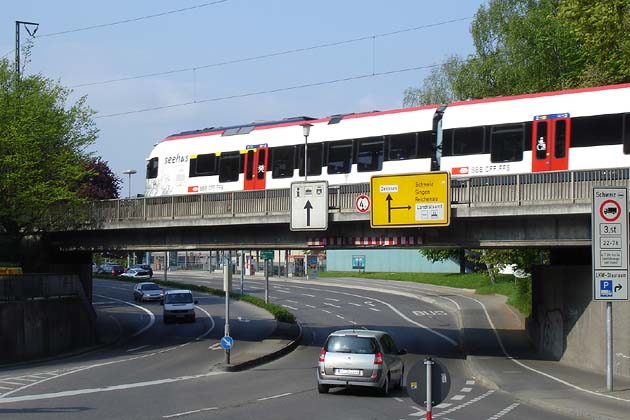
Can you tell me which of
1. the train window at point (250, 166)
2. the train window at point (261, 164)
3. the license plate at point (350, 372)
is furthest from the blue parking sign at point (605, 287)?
the train window at point (250, 166)

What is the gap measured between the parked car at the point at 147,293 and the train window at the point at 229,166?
30.2 metres

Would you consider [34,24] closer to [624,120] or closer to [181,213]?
[181,213]

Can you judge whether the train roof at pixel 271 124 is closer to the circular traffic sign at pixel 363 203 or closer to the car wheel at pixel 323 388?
the circular traffic sign at pixel 363 203

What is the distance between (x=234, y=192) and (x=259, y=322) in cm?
1677

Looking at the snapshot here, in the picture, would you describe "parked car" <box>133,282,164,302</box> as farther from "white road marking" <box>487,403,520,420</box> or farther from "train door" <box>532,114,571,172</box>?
"white road marking" <box>487,403,520,420</box>

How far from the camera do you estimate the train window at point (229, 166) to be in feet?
114

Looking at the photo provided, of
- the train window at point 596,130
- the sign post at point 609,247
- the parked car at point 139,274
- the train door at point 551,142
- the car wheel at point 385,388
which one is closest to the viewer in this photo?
the car wheel at point 385,388

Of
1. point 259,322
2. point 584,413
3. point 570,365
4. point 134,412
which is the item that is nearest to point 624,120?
point 570,365

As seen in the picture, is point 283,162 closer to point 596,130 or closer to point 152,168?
point 152,168

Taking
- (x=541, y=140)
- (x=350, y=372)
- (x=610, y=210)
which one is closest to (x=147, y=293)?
(x=541, y=140)

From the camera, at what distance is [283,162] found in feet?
109

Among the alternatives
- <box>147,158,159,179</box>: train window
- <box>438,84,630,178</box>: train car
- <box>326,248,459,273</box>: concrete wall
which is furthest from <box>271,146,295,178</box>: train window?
<box>326,248,459,273</box>: concrete wall

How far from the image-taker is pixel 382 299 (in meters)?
66.2

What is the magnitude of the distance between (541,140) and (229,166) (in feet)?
44.0
